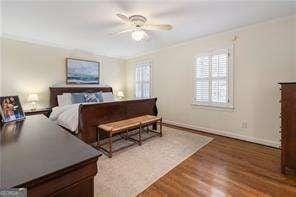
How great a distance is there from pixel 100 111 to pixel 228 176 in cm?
242

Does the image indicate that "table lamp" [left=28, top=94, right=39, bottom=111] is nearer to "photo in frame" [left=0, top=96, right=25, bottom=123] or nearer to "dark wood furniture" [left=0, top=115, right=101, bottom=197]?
"photo in frame" [left=0, top=96, right=25, bottom=123]

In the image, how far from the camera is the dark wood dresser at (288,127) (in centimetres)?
223

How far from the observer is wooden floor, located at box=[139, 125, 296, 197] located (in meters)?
2.00

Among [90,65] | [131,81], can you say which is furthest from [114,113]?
[131,81]

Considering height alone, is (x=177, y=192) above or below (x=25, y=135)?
below

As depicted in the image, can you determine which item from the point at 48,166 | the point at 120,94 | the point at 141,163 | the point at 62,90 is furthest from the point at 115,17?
the point at 120,94

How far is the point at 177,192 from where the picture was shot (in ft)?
6.52

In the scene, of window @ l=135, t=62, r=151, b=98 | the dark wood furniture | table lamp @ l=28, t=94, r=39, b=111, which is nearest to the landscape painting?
table lamp @ l=28, t=94, r=39, b=111

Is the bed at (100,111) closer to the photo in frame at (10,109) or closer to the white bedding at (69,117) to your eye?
the white bedding at (69,117)

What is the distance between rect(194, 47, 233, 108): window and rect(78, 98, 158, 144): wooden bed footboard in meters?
1.55

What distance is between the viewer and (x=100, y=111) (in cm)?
339

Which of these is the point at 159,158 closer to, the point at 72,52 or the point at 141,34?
the point at 141,34

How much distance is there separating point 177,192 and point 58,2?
3126mm

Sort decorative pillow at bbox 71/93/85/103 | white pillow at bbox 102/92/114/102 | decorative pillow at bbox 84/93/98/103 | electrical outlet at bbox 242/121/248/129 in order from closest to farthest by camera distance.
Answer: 1. electrical outlet at bbox 242/121/248/129
2. decorative pillow at bbox 71/93/85/103
3. decorative pillow at bbox 84/93/98/103
4. white pillow at bbox 102/92/114/102
